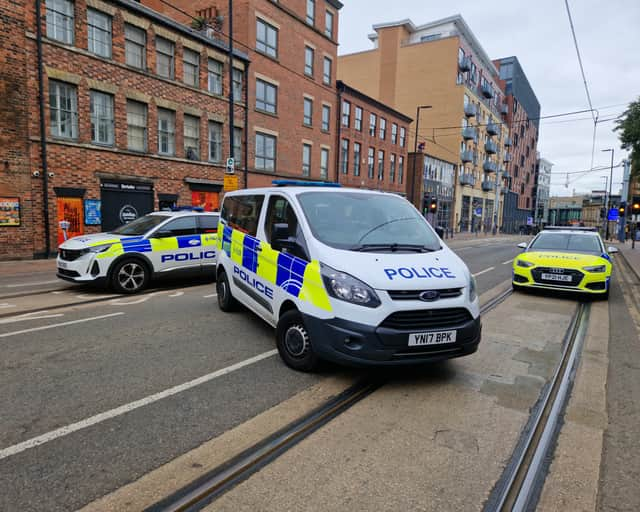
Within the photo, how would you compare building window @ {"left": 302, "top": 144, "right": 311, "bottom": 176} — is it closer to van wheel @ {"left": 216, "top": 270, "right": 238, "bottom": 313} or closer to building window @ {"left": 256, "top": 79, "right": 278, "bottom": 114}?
building window @ {"left": 256, "top": 79, "right": 278, "bottom": 114}

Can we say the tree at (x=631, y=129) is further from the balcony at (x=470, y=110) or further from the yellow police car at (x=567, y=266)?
the balcony at (x=470, y=110)

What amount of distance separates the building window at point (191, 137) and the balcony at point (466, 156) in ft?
134

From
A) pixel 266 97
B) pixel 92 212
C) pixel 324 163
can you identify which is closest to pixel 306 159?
pixel 324 163

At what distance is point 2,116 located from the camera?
13.7 m

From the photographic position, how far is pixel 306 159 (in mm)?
27578

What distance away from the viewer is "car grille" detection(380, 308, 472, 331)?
12.5ft

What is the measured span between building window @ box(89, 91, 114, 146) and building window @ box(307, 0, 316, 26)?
1545cm

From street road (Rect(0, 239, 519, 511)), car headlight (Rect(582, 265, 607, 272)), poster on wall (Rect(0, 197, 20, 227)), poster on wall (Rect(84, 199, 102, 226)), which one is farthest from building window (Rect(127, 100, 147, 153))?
car headlight (Rect(582, 265, 607, 272))

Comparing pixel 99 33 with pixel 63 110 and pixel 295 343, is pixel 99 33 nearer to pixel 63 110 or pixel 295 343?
pixel 63 110

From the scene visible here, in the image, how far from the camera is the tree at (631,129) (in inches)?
559

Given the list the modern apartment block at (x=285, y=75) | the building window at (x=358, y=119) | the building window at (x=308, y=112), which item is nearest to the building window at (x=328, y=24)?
the modern apartment block at (x=285, y=75)

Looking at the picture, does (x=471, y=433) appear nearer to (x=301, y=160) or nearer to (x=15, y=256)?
(x=15, y=256)

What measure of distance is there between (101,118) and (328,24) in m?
18.5

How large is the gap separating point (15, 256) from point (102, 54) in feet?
27.2
